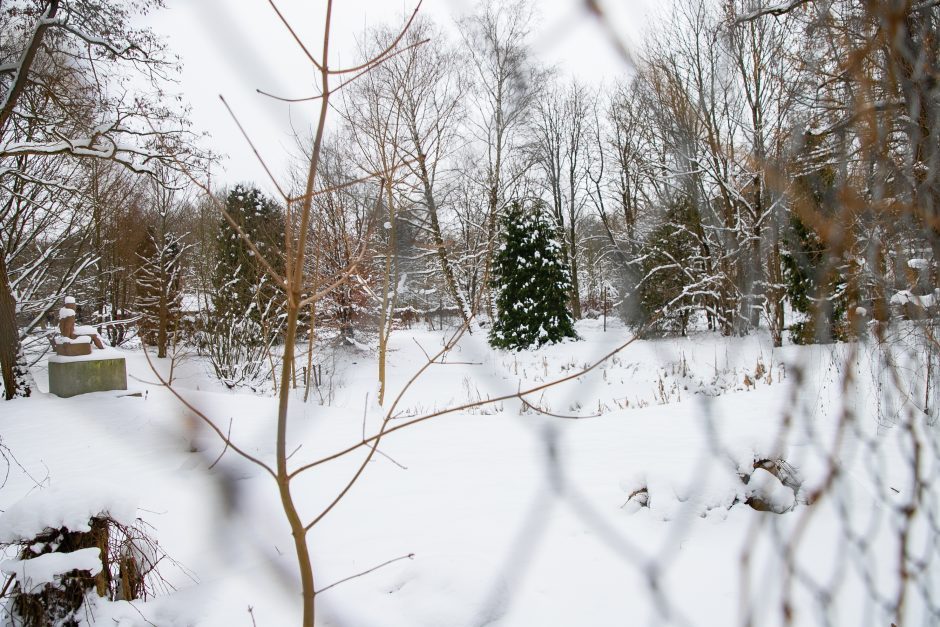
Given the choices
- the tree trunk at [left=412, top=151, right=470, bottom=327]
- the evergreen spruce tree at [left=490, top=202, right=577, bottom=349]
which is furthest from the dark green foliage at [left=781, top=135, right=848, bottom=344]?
the evergreen spruce tree at [left=490, top=202, right=577, bottom=349]

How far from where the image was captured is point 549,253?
13398 millimetres

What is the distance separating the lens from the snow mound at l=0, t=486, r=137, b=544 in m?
1.48

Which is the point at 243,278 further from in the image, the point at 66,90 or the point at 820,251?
the point at 820,251

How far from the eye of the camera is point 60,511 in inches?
60.0

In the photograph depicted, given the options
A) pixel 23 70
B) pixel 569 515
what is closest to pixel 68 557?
pixel 569 515

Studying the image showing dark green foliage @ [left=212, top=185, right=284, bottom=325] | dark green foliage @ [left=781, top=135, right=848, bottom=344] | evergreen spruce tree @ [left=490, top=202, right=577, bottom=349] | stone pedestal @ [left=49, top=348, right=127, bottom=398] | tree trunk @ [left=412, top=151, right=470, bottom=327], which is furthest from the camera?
evergreen spruce tree @ [left=490, top=202, right=577, bottom=349]

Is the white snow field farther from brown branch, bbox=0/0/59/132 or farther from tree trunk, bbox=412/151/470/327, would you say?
brown branch, bbox=0/0/59/132

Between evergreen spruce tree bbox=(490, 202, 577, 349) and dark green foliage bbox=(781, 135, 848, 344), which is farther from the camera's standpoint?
evergreen spruce tree bbox=(490, 202, 577, 349)

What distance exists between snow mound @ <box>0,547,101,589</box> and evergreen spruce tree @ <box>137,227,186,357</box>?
631 mm

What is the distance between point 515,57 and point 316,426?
428 centimetres

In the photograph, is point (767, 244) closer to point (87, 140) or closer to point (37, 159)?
point (87, 140)

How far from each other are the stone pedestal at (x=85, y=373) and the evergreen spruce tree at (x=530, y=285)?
786 cm

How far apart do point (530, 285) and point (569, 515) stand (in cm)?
1099

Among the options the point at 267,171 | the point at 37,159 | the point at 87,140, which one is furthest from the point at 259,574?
the point at 37,159
